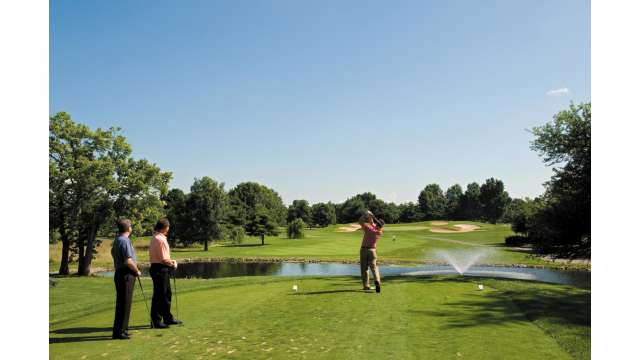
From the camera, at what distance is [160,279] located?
8836 mm

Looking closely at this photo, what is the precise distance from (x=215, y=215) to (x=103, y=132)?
36.3 metres

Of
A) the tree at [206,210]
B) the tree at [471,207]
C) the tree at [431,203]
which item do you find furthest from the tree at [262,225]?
the tree at [471,207]

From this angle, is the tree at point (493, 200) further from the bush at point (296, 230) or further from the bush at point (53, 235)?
the bush at point (53, 235)

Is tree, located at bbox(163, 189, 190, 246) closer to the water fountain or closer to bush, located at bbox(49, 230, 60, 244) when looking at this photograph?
bush, located at bbox(49, 230, 60, 244)

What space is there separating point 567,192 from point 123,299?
808 inches

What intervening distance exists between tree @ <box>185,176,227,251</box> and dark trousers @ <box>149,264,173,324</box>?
5649cm

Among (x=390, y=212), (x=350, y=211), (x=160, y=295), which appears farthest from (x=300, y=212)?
(x=160, y=295)

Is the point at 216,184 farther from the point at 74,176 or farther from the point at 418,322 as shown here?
the point at 418,322

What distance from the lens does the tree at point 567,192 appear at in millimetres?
20219

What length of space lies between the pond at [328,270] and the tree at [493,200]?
99032 millimetres

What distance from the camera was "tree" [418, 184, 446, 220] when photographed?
138m

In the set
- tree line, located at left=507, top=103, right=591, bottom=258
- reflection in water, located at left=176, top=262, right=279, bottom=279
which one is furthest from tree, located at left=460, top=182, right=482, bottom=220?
tree line, located at left=507, top=103, right=591, bottom=258

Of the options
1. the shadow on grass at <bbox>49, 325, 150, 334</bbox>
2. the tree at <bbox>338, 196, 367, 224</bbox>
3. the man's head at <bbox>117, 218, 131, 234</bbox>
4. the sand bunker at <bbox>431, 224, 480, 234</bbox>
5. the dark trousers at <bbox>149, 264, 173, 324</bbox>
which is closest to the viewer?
the man's head at <bbox>117, 218, 131, 234</bbox>

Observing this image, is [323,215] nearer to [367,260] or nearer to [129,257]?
[367,260]
